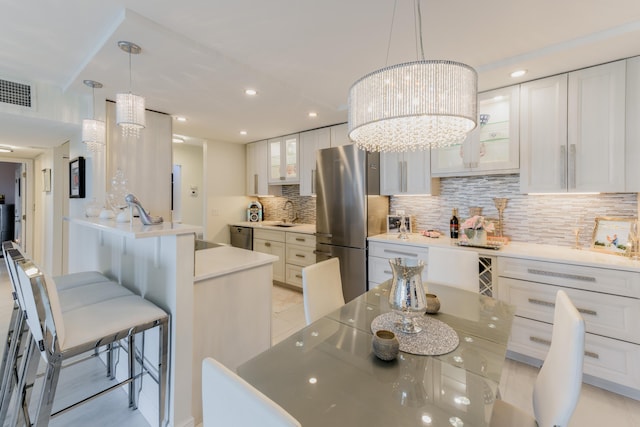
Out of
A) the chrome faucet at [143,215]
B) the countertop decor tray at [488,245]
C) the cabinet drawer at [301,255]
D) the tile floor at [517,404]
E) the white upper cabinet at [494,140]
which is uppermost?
the white upper cabinet at [494,140]

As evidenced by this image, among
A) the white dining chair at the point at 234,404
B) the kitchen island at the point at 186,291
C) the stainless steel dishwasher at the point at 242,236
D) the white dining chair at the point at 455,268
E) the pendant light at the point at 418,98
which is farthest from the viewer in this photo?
the stainless steel dishwasher at the point at 242,236

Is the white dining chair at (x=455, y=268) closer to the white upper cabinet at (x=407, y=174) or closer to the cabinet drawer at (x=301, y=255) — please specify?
the white upper cabinet at (x=407, y=174)

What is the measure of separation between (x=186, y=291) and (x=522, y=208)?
9.64 ft

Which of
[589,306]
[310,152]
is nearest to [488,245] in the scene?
[589,306]

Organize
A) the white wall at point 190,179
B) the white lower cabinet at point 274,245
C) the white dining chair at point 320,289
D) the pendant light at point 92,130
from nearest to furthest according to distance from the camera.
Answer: the white dining chair at point 320,289 → the pendant light at point 92,130 → the white lower cabinet at point 274,245 → the white wall at point 190,179

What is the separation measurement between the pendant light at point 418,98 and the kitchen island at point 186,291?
106 centimetres

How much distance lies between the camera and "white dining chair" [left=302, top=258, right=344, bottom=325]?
1.60m

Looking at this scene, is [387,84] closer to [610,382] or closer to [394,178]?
[394,178]

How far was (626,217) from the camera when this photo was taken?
2.15 m

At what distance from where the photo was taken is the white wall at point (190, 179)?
543 cm

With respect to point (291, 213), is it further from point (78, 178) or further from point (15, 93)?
point (15, 93)

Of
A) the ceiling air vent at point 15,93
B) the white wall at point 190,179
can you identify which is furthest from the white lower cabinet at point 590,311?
the white wall at point 190,179

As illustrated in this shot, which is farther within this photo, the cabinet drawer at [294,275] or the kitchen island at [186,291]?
the cabinet drawer at [294,275]

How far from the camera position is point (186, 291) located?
4.83 ft
